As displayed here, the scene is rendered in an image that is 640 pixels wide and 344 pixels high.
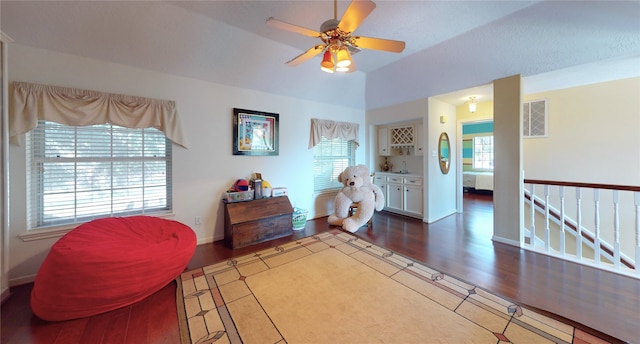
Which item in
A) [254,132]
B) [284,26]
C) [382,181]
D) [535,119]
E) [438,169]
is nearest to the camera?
[284,26]

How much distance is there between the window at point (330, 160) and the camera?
4.50m

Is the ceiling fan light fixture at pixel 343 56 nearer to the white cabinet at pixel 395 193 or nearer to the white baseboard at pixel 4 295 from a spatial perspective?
the white cabinet at pixel 395 193

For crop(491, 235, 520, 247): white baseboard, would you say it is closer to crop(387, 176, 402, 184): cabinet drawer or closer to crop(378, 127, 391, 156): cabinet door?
crop(387, 176, 402, 184): cabinet drawer

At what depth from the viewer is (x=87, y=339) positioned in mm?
1484

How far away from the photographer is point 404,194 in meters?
4.51

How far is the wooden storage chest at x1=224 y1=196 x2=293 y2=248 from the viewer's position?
2982mm

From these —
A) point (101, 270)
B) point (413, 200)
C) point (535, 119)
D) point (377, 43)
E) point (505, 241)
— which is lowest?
point (505, 241)

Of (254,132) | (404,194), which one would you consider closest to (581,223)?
(404,194)

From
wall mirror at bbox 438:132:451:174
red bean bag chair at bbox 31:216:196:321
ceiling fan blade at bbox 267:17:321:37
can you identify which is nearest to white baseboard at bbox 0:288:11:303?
red bean bag chair at bbox 31:216:196:321

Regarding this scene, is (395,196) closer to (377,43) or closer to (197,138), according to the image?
(377,43)

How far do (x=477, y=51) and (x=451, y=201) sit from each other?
9.82 feet

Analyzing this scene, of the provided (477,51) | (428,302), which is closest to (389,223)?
(428,302)

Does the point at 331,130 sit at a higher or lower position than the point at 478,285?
higher

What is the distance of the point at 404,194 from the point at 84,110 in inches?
196
